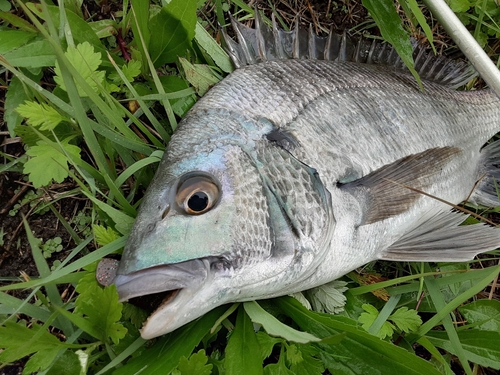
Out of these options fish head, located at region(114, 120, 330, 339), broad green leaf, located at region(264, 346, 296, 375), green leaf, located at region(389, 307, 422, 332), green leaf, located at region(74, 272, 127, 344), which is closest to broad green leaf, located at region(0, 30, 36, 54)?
fish head, located at region(114, 120, 330, 339)

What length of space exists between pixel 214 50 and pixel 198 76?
194 mm

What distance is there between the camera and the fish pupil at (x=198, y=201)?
144 cm

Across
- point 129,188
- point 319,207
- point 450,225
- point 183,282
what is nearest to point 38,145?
point 129,188

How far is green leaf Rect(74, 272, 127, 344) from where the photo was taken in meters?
1.38

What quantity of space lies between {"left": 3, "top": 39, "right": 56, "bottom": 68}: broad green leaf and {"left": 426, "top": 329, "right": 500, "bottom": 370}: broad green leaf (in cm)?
233

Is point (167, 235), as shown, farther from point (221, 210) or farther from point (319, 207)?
point (319, 207)

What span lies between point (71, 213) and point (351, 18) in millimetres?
2070

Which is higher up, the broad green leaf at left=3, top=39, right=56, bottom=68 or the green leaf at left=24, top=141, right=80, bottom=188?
the broad green leaf at left=3, top=39, right=56, bottom=68

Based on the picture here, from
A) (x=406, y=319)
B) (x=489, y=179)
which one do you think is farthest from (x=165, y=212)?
(x=489, y=179)

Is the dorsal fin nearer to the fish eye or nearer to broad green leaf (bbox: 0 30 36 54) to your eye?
the fish eye

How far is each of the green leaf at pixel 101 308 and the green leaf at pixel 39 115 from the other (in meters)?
0.65

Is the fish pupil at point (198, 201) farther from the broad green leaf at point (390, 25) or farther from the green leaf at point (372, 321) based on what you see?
the broad green leaf at point (390, 25)

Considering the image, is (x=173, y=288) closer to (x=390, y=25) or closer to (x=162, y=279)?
(x=162, y=279)

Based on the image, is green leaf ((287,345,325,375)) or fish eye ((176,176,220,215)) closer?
fish eye ((176,176,220,215))
